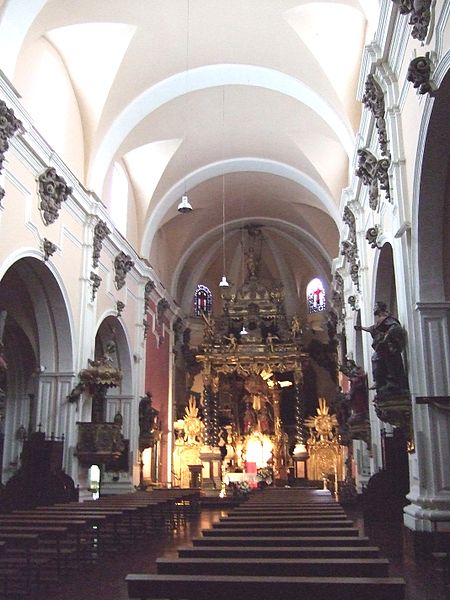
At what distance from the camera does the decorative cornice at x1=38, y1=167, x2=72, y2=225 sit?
445 inches

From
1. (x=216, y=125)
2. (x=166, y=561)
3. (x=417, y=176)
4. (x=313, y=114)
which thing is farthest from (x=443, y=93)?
(x=216, y=125)

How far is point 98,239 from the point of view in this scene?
13984 mm

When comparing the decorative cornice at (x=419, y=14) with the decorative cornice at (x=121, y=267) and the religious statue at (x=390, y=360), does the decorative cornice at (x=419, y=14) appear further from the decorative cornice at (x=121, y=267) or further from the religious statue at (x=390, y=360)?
the decorative cornice at (x=121, y=267)

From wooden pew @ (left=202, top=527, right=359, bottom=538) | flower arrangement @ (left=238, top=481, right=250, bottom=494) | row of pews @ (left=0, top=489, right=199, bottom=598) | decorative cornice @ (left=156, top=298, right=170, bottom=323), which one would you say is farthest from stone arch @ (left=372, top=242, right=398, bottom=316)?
decorative cornice @ (left=156, top=298, right=170, bottom=323)

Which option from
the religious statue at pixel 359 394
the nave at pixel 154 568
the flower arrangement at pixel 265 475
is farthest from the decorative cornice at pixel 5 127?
the flower arrangement at pixel 265 475

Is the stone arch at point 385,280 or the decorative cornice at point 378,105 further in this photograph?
the stone arch at point 385,280

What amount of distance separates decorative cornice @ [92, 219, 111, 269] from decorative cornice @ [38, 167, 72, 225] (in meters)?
1.84

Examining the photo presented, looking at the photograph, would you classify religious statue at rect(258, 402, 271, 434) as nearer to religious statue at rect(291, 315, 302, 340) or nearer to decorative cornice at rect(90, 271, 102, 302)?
religious statue at rect(291, 315, 302, 340)

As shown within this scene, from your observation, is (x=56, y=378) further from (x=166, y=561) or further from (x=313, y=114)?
(x=166, y=561)

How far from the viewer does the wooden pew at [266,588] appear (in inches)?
116

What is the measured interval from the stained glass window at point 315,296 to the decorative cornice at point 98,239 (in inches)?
493

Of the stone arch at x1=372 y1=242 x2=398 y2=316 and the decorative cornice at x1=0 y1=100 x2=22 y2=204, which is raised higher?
the decorative cornice at x1=0 y1=100 x2=22 y2=204

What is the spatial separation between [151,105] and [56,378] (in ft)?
19.9

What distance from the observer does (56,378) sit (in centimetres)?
1252
